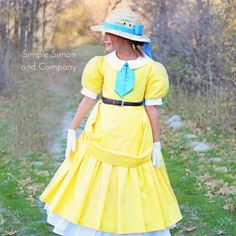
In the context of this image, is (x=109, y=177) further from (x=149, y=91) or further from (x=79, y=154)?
(x=149, y=91)

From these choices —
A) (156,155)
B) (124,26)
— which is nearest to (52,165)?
(156,155)

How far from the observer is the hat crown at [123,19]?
3.17 meters

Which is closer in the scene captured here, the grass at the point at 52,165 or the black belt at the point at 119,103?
the black belt at the point at 119,103

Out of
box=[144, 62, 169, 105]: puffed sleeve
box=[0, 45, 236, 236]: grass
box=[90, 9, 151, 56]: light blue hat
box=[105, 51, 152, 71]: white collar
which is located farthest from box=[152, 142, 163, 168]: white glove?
box=[0, 45, 236, 236]: grass

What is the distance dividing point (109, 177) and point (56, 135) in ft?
13.3

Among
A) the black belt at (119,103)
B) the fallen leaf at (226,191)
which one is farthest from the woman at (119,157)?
the fallen leaf at (226,191)

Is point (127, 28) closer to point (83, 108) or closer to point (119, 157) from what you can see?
point (83, 108)

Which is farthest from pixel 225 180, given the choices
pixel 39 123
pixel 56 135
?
pixel 39 123

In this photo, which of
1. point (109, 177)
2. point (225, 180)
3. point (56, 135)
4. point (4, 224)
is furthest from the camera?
point (56, 135)

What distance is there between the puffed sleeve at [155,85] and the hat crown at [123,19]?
254mm

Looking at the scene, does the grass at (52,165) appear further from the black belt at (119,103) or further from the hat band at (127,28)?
the hat band at (127,28)

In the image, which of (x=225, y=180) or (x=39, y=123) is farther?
(x=39, y=123)

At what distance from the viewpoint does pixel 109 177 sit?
124 inches

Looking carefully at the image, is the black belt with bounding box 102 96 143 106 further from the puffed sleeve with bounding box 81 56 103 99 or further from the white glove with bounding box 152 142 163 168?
the white glove with bounding box 152 142 163 168
